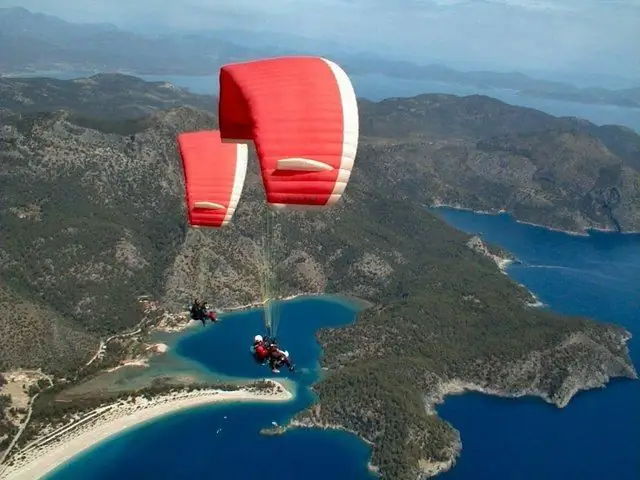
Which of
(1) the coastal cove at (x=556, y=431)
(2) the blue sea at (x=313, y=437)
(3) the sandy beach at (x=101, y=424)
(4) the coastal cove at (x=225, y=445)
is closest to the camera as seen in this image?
(3) the sandy beach at (x=101, y=424)

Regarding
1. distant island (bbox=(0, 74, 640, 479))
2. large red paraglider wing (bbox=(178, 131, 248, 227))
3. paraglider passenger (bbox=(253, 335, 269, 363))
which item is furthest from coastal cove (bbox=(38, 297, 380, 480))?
large red paraglider wing (bbox=(178, 131, 248, 227))

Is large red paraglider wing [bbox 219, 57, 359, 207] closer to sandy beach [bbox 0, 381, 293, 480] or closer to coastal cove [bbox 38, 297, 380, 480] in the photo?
coastal cove [bbox 38, 297, 380, 480]

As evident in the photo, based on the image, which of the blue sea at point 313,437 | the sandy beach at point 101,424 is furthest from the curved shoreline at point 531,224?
the sandy beach at point 101,424

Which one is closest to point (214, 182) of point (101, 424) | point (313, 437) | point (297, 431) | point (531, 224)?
point (313, 437)

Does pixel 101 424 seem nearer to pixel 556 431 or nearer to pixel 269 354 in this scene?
pixel 269 354

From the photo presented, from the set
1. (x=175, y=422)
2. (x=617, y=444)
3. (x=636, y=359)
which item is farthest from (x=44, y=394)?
(x=636, y=359)

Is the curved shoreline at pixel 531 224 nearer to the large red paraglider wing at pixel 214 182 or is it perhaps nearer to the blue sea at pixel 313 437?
the blue sea at pixel 313 437

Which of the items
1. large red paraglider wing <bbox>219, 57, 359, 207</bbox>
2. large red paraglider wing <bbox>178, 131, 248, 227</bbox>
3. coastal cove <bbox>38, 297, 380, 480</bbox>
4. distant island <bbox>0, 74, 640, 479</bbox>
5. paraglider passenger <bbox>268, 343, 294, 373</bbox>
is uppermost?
large red paraglider wing <bbox>219, 57, 359, 207</bbox>
